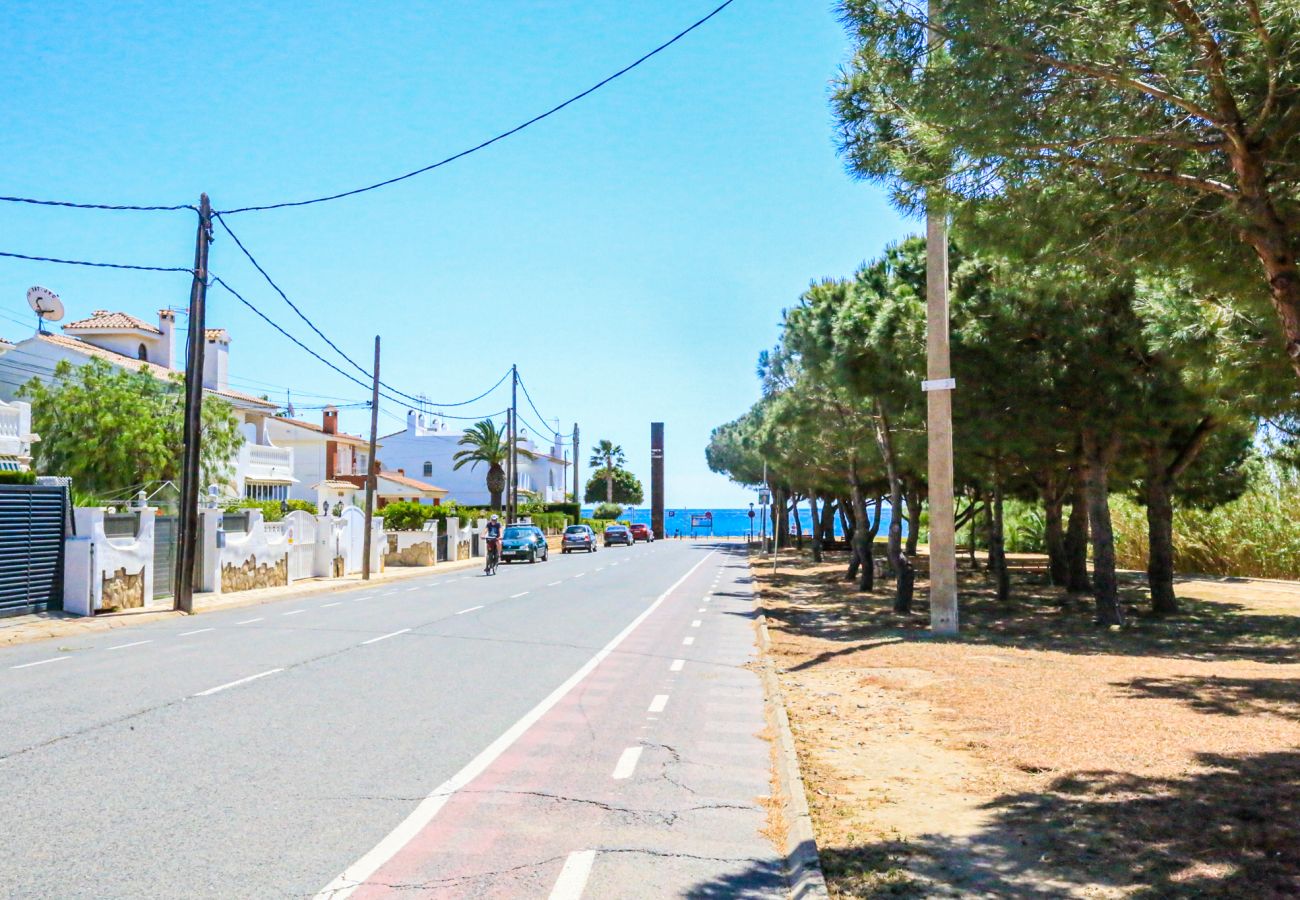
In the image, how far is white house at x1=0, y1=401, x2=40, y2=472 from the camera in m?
31.8

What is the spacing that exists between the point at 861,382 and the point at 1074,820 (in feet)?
44.3

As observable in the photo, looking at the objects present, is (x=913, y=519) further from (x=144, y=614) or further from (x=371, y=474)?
(x=144, y=614)

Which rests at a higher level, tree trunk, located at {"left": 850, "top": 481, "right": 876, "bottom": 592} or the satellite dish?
the satellite dish

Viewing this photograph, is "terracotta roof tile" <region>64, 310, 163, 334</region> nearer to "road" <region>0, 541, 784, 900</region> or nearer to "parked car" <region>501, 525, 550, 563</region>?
"parked car" <region>501, 525, 550, 563</region>

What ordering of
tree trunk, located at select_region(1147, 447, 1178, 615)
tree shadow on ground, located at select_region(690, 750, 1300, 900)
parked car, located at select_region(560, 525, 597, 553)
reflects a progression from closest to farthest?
tree shadow on ground, located at select_region(690, 750, 1300, 900)
tree trunk, located at select_region(1147, 447, 1178, 615)
parked car, located at select_region(560, 525, 597, 553)

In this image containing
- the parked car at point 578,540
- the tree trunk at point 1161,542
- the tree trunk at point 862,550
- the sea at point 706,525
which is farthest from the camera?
the sea at point 706,525

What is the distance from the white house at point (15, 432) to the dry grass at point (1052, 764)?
85.4ft

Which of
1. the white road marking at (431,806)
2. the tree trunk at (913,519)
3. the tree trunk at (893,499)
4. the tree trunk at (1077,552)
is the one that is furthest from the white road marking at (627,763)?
the tree trunk at (913,519)

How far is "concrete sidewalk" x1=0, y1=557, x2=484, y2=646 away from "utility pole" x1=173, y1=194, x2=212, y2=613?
65cm

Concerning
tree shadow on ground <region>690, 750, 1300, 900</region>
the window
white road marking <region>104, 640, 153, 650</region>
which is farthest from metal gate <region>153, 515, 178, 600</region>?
the window

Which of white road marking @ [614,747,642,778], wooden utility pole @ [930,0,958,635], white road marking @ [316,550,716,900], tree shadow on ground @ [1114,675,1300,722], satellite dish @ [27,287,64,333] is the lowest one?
white road marking @ [614,747,642,778]

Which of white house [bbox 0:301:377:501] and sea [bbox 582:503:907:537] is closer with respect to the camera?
white house [bbox 0:301:377:501]

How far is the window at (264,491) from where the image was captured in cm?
5309

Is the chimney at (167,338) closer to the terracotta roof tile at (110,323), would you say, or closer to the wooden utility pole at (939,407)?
the terracotta roof tile at (110,323)
